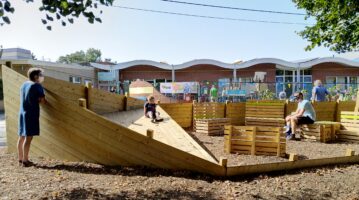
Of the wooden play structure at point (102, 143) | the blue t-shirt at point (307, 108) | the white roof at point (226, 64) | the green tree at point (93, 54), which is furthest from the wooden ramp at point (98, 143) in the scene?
the green tree at point (93, 54)

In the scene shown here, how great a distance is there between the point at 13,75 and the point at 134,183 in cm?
315

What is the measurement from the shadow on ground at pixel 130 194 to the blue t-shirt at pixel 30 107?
151 centimetres

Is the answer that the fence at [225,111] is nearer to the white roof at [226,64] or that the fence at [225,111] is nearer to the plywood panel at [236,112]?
the plywood panel at [236,112]

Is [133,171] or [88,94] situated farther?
[88,94]

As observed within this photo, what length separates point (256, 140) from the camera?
723 centimetres

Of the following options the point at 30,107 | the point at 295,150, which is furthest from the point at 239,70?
the point at 30,107

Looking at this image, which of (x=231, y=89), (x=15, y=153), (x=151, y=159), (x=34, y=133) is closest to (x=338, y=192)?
(x=151, y=159)

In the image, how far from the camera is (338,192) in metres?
4.79

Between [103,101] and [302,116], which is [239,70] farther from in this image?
[103,101]

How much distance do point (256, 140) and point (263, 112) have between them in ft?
16.7

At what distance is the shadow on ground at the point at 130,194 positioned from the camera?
3840mm

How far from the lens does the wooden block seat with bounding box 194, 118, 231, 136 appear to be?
10.6 metres

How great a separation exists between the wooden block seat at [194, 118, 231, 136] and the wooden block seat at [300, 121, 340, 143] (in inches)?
103

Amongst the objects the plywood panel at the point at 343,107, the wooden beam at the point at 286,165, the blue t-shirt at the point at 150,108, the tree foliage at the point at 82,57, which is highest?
the tree foliage at the point at 82,57
